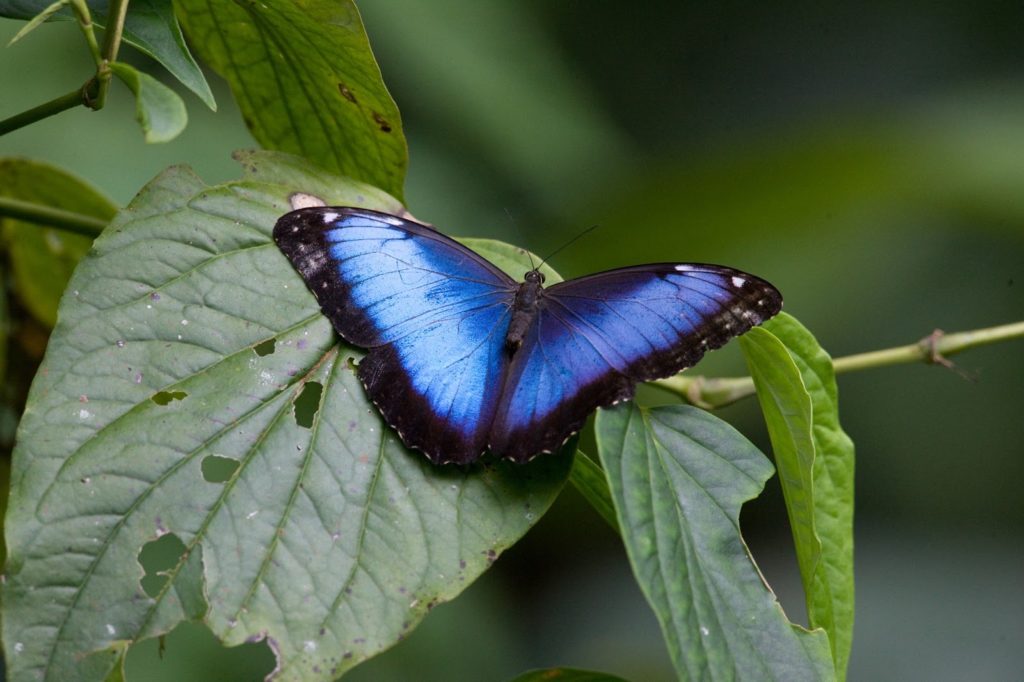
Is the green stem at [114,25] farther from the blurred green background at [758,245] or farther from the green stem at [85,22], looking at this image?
the blurred green background at [758,245]

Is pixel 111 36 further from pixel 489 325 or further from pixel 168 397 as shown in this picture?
pixel 489 325

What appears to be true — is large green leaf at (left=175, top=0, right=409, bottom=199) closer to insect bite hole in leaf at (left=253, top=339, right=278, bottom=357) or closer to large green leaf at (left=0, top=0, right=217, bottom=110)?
large green leaf at (left=0, top=0, right=217, bottom=110)

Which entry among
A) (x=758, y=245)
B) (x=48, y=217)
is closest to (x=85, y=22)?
(x=48, y=217)

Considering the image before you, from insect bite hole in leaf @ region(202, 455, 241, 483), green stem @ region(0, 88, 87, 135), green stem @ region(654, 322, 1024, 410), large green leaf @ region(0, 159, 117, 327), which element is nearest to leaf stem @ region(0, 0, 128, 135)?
green stem @ region(0, 88, 87, 135)

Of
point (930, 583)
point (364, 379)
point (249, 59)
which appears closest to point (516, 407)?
point (364, 379)

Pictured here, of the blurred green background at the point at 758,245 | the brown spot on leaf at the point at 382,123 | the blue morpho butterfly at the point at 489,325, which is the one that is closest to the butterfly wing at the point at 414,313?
the blue morpho butterfly at the point at 489,325

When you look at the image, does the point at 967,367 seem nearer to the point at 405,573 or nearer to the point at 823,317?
the point at 823,317
